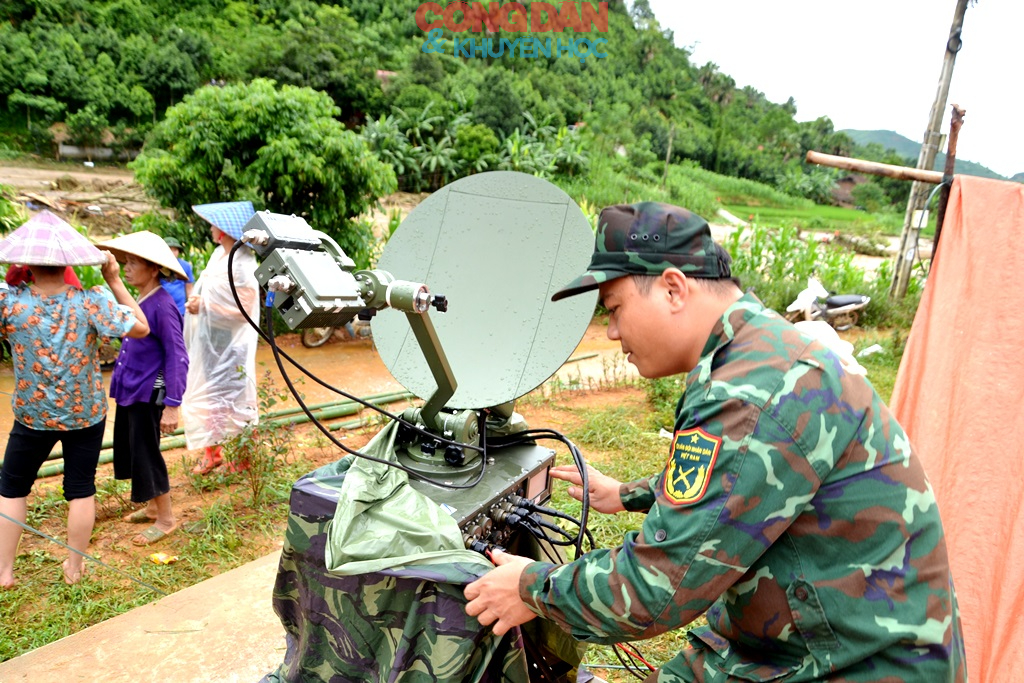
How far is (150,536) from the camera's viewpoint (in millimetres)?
3752

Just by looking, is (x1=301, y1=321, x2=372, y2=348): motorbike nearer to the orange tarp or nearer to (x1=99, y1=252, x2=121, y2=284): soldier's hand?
(x1=99, y1=252, x2=121, y2=284): soldier's hand

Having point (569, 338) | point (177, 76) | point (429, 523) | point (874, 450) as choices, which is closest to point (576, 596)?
point (429, 523)

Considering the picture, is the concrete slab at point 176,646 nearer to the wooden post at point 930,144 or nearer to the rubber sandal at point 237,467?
the rubber sandal at point 237,467

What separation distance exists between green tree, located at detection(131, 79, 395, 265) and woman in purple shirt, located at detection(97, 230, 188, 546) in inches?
180

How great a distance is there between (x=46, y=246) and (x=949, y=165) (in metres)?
3.69

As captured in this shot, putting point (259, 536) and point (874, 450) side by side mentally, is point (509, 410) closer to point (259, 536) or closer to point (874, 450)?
point (874, 450)

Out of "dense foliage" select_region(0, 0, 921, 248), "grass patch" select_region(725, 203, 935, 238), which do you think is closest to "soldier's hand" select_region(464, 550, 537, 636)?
"dense foliage" select_region(0, 0, 921, 248)

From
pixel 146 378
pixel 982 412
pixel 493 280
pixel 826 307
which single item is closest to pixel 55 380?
pixel 146 378

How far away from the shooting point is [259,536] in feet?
12.6

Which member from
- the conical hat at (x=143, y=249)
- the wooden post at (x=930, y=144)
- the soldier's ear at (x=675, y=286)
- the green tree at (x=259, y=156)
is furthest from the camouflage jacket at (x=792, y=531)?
the wooden post at (x=930, y=144)

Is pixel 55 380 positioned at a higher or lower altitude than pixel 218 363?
higher

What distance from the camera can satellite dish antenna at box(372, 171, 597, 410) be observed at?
2.17 metres

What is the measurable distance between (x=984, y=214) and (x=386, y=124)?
16.6 m

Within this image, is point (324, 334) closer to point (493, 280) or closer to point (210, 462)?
point (210, 462)
